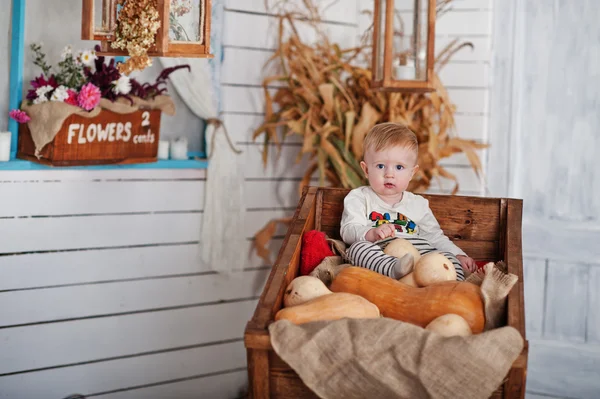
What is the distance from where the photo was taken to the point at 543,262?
3.46 m

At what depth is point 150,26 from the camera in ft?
6.97

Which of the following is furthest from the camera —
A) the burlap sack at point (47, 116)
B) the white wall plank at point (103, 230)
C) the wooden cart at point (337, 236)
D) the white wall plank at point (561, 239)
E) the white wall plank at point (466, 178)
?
the white wall plank at point (466, 178)

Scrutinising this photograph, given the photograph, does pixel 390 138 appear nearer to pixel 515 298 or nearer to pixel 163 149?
pixel 515 298

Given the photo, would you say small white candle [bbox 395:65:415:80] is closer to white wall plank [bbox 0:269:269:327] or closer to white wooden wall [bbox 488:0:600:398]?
white wooden wall [bbox 488:0:600:398]

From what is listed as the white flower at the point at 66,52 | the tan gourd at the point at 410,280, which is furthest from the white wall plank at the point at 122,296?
the tan gourd at the point at 410,280

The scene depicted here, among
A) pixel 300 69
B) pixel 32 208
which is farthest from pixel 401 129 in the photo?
pixel 32 208

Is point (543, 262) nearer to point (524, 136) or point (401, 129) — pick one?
point (524, 136)

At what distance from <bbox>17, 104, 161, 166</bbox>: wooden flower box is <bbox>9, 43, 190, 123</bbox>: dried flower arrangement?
7 cm

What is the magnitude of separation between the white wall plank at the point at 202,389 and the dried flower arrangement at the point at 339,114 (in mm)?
625

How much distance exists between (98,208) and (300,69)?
1100mm

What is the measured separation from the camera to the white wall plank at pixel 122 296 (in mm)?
2869

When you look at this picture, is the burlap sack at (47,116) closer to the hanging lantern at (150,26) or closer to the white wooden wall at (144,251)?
the white wooden wall at (144,251)

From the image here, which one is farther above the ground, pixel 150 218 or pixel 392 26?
pixel 392 26

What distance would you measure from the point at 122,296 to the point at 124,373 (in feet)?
1.12
